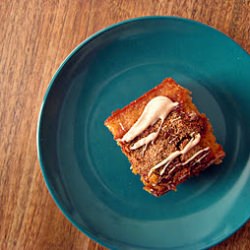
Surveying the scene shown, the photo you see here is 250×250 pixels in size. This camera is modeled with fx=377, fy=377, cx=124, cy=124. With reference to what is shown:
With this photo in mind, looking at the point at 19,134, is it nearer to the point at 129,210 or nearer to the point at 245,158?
the point at 129,210

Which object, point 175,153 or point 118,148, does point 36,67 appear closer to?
point 118,148

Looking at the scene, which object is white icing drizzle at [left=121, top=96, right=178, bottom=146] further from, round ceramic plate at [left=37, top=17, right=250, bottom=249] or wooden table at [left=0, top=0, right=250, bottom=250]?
wooden table at [left=0, top=0, right=250, bottom=250]

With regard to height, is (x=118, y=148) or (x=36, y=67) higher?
(x=36, y=67)

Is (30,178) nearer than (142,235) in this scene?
No

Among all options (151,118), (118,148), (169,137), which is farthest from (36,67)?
(169,137)

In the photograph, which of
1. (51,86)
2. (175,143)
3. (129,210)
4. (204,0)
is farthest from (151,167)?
(204,0)

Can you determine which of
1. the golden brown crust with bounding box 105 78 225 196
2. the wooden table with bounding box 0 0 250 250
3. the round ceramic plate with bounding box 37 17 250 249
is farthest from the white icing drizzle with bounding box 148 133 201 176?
the wooden table with bounding box 0 0 250 250
